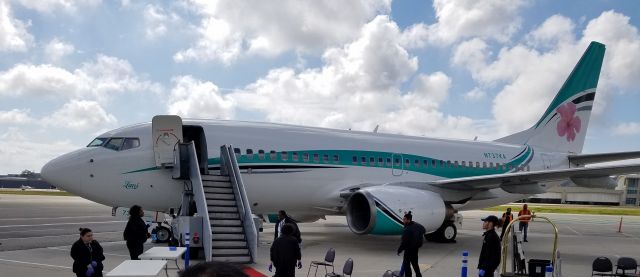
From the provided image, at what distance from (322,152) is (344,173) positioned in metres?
0.92

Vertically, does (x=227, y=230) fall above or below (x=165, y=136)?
below

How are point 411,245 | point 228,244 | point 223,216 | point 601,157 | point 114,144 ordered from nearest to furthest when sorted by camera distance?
point 411,245 < point 228,244 < point 223,216 < point 114,144 < point 601,157

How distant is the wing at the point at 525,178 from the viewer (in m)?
14.4

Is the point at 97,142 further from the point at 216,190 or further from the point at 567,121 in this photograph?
the point at 567,121

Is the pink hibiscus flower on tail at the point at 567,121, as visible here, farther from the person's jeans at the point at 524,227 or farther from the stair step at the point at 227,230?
the stair step at the point at 227,230

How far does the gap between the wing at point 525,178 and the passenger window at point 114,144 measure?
887 cm

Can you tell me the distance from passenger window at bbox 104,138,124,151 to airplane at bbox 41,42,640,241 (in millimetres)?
29

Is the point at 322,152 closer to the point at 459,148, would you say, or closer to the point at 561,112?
the point at 459,148

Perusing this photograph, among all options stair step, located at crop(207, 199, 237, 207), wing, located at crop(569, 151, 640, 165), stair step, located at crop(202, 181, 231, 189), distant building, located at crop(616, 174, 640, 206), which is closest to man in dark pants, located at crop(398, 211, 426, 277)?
stair step, located at crop(207, 199, 237, 207)

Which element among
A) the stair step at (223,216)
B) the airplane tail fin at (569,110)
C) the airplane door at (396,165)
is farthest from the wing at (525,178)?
the stair step at (223,216)

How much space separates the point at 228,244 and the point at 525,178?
8401 mm

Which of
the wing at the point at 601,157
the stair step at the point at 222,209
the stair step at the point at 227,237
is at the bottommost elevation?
the stair step at the point at 227,237

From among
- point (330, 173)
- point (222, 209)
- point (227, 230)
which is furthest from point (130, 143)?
point (330, 173)

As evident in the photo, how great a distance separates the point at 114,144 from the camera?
45.9 ft
